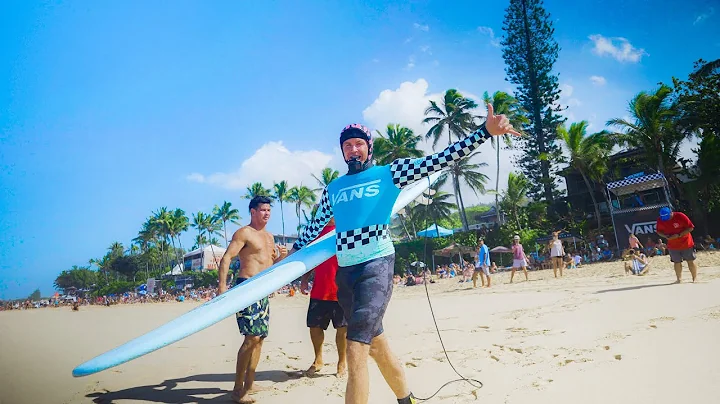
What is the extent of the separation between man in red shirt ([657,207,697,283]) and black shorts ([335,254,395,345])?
742 cm

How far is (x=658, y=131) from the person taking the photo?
945 inches

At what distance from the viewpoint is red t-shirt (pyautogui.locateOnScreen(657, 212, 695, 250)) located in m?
7.32

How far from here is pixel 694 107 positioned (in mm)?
23047

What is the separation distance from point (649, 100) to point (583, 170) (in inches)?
230

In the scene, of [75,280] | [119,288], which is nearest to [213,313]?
[119,288]

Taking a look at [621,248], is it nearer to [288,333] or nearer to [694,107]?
[694,107]

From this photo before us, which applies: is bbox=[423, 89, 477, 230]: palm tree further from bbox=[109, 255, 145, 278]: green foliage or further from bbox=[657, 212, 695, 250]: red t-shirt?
bbox=[109, 255, 145, 278]: green foliage

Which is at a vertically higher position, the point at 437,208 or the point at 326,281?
the point at 437,208

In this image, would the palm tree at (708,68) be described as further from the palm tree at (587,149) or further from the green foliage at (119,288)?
the green foliage at (119,288)

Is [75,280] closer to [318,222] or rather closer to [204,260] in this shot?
[204,260]

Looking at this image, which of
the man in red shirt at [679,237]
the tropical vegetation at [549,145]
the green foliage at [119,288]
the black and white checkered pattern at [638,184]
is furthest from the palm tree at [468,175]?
the green foliage at [119,288]

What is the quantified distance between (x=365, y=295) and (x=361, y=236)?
0.36 metres

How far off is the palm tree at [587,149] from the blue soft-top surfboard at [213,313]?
28893 millimetres

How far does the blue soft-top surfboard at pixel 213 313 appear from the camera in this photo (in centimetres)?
208
